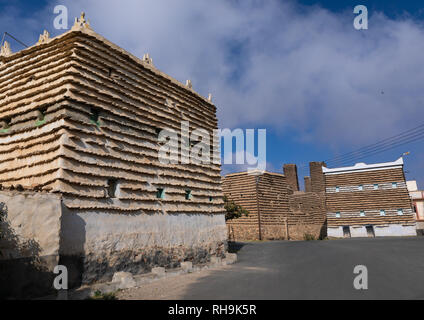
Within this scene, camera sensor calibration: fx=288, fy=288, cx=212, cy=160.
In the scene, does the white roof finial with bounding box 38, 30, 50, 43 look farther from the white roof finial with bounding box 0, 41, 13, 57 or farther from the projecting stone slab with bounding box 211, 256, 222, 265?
the projecting stone slab with bounding box 211, 256, 222, 265

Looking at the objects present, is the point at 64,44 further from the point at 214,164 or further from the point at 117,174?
the point at 214,164

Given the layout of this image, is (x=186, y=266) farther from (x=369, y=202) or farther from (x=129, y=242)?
(x=369, y=202)

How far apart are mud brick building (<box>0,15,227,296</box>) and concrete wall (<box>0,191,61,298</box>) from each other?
0.02 metres

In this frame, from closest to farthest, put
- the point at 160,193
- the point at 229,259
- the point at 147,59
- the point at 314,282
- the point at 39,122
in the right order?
the point at 314,282 → the point at 39,122 → the point at 160,193 → the point at 147,59 → the point at 229,259

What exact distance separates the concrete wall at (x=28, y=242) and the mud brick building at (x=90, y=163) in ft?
0.08

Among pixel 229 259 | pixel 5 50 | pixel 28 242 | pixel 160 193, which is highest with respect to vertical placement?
pixel 5 50

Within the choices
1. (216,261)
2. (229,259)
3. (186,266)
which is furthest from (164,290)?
(229,259)

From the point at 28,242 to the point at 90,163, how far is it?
2.77 meters

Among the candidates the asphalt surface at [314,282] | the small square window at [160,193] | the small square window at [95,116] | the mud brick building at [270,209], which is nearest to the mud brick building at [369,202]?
the mud brick building at [270,209]

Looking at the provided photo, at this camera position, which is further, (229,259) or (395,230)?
(395,230)

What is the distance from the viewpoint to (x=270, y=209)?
29.2 m

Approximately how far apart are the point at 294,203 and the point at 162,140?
81.0 feet

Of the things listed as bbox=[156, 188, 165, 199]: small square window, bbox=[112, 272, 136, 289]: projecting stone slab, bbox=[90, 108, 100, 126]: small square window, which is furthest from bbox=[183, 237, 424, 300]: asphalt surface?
bbox=[90, 108, 100, 126]: small square window
